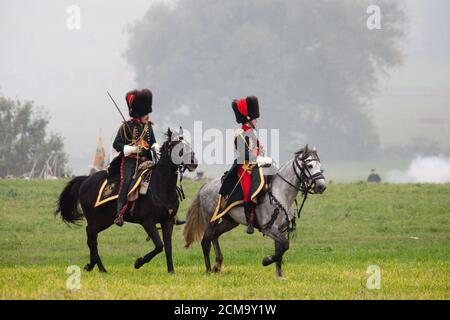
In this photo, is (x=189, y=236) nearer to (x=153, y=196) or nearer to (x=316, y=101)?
(x=153, y=196)

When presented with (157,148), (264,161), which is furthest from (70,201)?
(264,161)

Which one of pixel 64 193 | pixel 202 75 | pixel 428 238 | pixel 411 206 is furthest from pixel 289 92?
pixel 64 193

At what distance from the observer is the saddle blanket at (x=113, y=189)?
60.6 ft

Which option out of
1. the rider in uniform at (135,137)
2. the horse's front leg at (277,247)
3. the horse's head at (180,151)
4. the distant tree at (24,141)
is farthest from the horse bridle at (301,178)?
the distant tree at (24,141)

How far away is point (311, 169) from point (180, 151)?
2.45 meters

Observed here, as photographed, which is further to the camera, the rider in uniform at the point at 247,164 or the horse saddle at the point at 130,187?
the horse saddle at the point at 130,187

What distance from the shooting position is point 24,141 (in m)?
79.1

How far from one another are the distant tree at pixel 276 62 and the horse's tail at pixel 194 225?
84982 millimetres

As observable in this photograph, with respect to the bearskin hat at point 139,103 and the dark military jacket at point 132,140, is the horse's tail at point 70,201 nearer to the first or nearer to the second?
the dark military jacket at point 132,140

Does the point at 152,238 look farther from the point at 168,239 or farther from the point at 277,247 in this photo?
the point at 277,247

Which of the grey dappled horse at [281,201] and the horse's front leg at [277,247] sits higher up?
the grey dappled horse at [281,201]

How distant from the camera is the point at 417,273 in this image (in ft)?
62.1

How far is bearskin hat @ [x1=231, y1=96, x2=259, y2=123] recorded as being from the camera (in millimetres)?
18531
